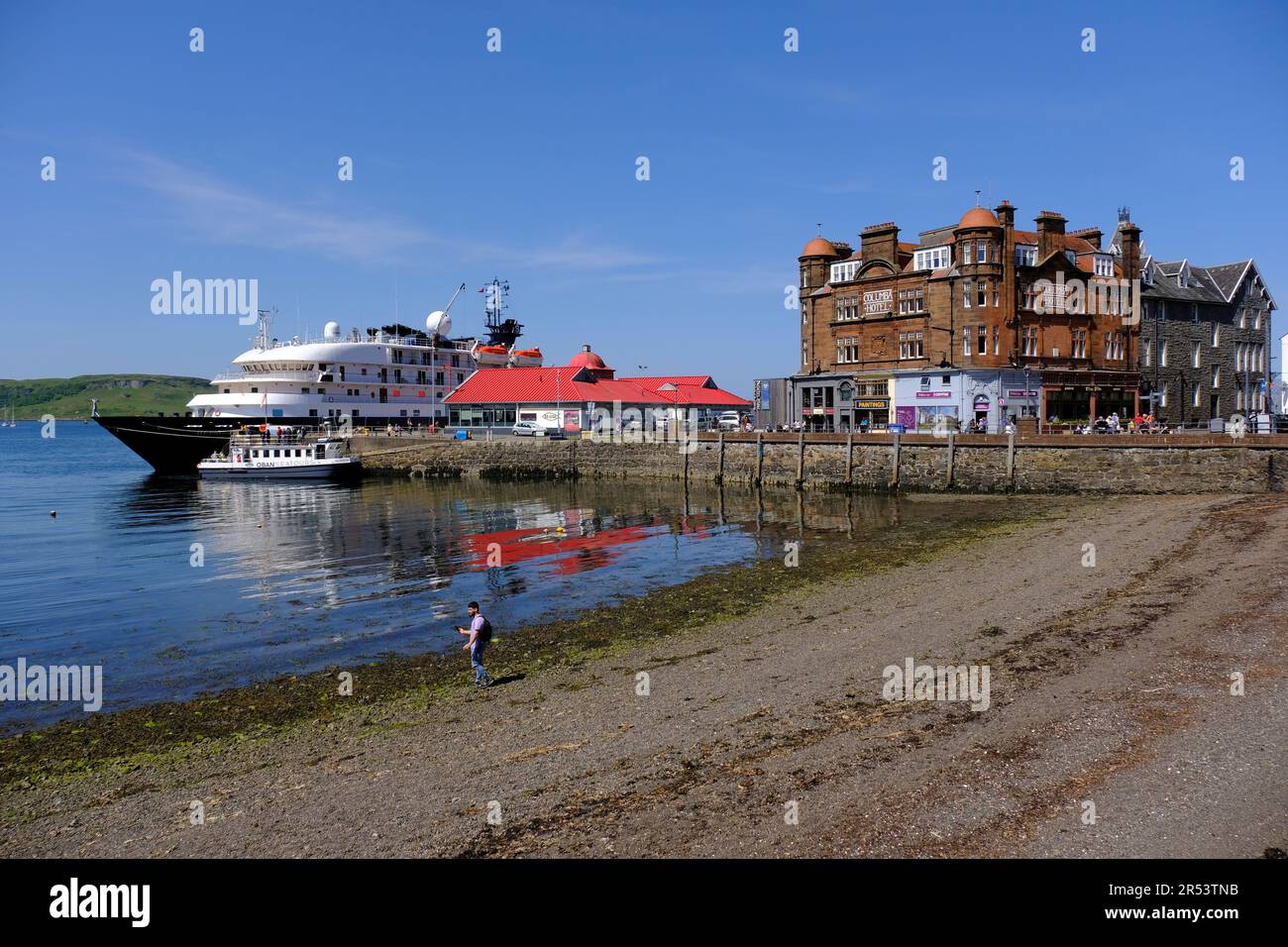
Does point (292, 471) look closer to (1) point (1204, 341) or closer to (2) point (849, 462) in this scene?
(2) point (849, 462)

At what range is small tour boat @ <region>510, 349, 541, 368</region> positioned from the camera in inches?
4220

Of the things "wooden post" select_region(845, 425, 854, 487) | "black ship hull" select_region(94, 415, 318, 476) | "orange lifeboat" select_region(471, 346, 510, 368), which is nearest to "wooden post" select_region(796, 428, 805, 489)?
"wooden post" select_region(845, 425, 854, 487)

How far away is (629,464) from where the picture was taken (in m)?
68.5

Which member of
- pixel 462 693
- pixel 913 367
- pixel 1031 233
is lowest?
pixel 462 693

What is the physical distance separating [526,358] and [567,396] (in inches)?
1260

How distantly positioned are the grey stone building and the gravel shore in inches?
2064

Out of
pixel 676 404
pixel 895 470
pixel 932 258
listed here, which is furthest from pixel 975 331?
pixel 676 404

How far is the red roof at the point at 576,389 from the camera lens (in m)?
80.6

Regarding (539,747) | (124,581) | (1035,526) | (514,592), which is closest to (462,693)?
(539,747)

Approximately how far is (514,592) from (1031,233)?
52302 millimetres

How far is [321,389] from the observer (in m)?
87.2

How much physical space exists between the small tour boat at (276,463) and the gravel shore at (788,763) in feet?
196

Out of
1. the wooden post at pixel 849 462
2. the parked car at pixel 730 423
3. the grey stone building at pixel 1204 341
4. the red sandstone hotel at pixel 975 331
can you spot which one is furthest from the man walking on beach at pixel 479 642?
the grey stone building at pixel 1204 341
